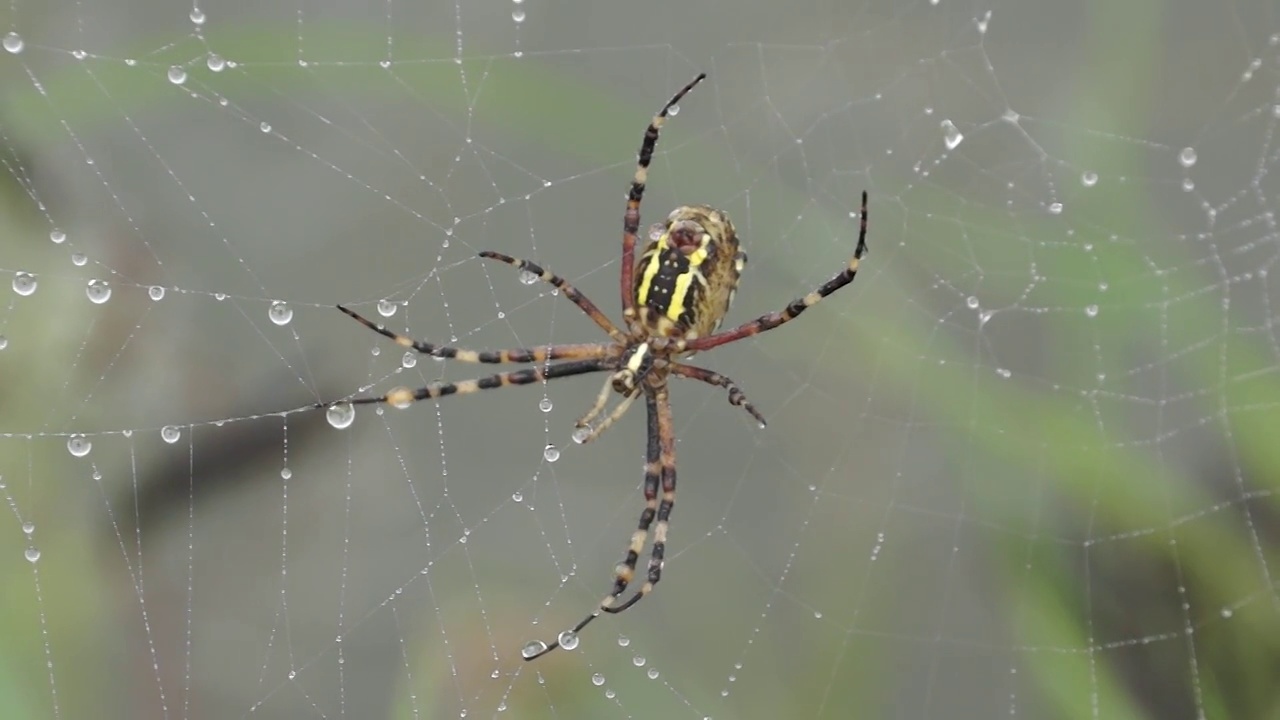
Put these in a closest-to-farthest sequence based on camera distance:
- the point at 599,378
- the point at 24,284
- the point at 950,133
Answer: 1. the point at 24,284
2. the point at 599,378
3. the point at 950,133

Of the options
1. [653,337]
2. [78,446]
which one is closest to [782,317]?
[653,337]

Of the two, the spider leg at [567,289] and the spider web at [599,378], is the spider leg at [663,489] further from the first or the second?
the spider web at [599,378]

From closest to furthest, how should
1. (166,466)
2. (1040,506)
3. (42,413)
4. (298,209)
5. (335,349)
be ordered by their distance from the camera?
(42,413), (166,466), (335,349), (298,209), (1040,506)

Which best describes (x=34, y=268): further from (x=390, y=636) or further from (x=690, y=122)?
(x=690, y=122)

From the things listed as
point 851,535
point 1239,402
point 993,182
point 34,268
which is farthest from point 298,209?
point 1239,402

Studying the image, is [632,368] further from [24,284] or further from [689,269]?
[24,284]

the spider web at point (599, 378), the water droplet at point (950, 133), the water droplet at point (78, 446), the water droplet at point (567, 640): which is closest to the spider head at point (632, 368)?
the spider web at point (599, 378)
